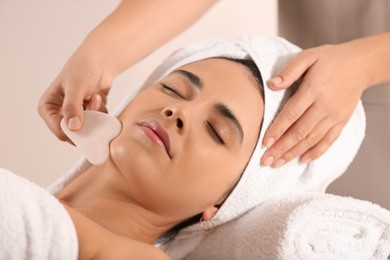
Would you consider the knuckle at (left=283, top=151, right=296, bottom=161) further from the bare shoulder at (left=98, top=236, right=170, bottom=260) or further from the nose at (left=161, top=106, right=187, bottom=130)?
the bare shoulder at (left=98, top=236, right=170, bottom=260)

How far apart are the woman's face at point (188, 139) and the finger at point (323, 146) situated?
0.13 metres

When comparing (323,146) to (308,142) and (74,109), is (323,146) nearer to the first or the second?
(308,142)

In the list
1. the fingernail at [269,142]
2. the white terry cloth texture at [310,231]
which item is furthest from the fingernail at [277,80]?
the white terry cloth texture at [310,231]

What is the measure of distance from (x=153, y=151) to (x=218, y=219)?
0.23 meters

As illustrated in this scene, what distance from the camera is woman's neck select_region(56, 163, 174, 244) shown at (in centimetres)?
113

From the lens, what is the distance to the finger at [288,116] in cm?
121

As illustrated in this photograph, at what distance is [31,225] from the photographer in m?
0.82

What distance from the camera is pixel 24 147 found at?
1.77 metres

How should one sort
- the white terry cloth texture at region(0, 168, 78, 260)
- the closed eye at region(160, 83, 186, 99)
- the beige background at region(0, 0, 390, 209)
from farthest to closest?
1. the beige background at region(0, 0, 390, 209)
2. the closed eye at region(160, 83, 186, 99)
3. the white terry cloth texture at region(0, 168, 78, 260)

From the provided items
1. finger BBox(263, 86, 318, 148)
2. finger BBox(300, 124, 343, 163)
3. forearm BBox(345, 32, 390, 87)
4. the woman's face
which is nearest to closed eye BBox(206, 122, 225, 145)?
the woman's face

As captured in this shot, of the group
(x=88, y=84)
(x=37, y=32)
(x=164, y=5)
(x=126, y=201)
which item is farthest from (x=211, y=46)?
(x=37, y=32)

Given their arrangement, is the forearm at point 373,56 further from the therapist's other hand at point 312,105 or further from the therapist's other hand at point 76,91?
the therapist's other hand at point 76,91

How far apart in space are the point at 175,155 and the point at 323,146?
34 centimetres

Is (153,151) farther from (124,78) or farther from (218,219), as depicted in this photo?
(124,78)
